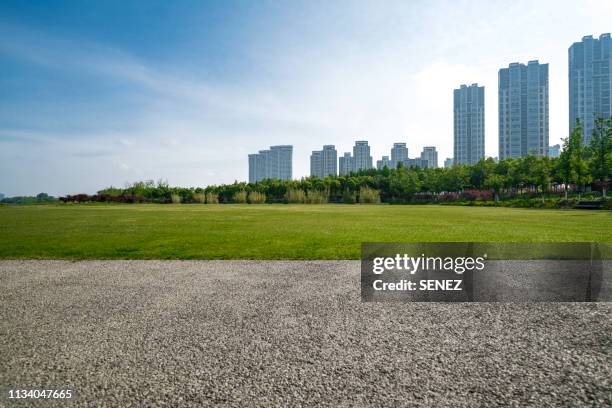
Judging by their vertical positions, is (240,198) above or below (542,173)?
below

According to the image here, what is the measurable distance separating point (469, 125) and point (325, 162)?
6103 centimetres

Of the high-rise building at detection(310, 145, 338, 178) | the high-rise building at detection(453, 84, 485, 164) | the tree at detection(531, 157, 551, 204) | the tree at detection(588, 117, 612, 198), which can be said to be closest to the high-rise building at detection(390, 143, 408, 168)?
the high-rise building at detection(453, 84, 485, 164)

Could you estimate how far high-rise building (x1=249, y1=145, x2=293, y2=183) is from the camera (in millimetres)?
152750

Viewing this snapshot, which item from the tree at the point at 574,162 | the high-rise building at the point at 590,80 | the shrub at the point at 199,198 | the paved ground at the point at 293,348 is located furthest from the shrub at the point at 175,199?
the high-rise building at the point at 590,80

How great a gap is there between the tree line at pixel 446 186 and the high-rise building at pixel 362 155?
7136 cm

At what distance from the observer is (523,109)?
12444cm

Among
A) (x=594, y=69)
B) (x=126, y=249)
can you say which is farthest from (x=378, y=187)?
(x=594, y=69)

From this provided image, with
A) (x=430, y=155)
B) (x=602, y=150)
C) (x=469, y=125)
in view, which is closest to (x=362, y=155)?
(x=430, y=155)

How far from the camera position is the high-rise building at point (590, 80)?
365 feet

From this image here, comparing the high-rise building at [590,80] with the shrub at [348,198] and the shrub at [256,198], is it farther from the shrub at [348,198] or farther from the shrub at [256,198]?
the shrub at [256,198]

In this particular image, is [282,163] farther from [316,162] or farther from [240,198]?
[240,198]

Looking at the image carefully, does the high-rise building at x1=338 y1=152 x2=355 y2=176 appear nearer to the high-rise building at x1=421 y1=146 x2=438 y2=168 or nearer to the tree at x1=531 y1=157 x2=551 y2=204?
the high-rise building at x1=421 y1=146 x2=438 y2=168

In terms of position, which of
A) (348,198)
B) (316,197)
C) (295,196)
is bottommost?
(348,198)

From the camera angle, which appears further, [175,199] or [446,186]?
[175,199]
